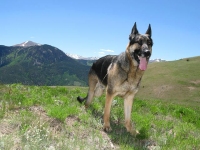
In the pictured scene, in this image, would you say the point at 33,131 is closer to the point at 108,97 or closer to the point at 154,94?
the point at 108,97

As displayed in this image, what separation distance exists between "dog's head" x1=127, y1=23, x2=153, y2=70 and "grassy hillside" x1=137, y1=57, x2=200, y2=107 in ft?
250

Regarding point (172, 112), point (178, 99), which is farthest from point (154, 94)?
point (172, 112)

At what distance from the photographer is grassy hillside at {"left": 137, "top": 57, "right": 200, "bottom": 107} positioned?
92169 mm

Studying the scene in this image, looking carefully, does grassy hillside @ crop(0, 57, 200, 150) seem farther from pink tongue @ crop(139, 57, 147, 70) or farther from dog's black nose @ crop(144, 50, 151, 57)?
dog's black nose @ crop(144, 50, 151, 57)

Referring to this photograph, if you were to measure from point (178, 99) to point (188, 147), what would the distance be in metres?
86.2

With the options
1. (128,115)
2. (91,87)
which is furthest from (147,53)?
(91,87)

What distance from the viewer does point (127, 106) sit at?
9.74m

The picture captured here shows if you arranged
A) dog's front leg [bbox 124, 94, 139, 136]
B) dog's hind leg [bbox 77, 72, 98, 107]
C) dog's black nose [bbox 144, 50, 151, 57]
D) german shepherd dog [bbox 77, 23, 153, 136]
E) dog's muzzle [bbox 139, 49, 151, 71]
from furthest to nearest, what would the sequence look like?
dog's hind leg [bbox 77, 72, 98, 107] → dog's front leg [bbox 124, 94, 139, 136] → german shepherd dog [bbox 77, 23, 153, 136] → dog's muzzle [bbox 139, 49, 151, 71] → dog's black nose [bbox 144, 50, 151, 57]

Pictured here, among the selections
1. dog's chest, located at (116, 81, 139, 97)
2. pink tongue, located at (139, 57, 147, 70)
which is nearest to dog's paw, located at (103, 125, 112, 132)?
dog's chest, located at (116, 81, 139, 97)

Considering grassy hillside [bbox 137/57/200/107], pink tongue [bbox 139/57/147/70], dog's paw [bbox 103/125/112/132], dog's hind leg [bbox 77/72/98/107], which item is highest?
pink tongue [bbox 139/57/147/70]

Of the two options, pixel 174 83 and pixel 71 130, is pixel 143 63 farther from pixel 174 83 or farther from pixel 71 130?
pixel 174 83

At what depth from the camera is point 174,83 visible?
106500 millimetres

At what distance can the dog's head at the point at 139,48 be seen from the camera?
807cm

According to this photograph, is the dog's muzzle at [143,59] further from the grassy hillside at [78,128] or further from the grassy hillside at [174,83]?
the grassy hillside at [174,83]
